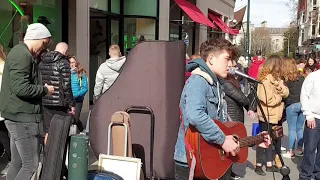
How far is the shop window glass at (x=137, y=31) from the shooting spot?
45.8 feet

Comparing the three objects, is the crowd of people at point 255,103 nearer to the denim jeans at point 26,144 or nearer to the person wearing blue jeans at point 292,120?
the person wearing blue jeans at point 292,120

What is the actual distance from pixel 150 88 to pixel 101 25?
8407 millimetres

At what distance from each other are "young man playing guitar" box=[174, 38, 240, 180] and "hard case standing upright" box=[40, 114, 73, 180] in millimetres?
987

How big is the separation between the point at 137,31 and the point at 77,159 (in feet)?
36.0

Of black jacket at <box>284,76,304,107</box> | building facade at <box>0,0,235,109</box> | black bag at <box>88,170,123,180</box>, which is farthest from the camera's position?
building facade at <box>0,0,235,109</box>

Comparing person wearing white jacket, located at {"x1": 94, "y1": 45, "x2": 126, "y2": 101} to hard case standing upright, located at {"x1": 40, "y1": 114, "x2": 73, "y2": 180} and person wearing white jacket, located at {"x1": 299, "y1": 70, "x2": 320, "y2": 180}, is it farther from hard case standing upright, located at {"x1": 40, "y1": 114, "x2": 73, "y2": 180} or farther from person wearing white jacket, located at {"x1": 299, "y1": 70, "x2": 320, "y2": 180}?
Answer: hard case standing upright, located at {"x1": 40, "y1": 114, "x2": 73, "y2": 180}

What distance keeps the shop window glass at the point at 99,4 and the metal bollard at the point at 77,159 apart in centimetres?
842

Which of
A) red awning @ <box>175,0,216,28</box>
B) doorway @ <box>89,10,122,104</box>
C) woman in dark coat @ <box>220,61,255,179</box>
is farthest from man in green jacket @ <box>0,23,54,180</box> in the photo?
red awning @ <box>175,0,216,28</box>

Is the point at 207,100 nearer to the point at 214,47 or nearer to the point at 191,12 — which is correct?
the point at 214,47

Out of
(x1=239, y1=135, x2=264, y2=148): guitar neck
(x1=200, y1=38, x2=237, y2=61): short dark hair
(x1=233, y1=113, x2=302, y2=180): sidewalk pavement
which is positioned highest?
(x1=200, y1=38, x2=237, y2=61): short dark hair

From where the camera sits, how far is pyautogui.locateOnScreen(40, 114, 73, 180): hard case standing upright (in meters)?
3.68

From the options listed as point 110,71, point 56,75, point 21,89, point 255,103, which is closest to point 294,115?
point 255,103

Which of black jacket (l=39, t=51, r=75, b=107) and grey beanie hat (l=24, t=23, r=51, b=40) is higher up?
grey beanie hat (l=24, t=23, r=51, b=40)

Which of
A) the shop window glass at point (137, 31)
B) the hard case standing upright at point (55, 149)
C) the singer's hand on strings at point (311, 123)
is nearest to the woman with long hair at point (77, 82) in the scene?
the hard case standing upright at point (55, 149)
